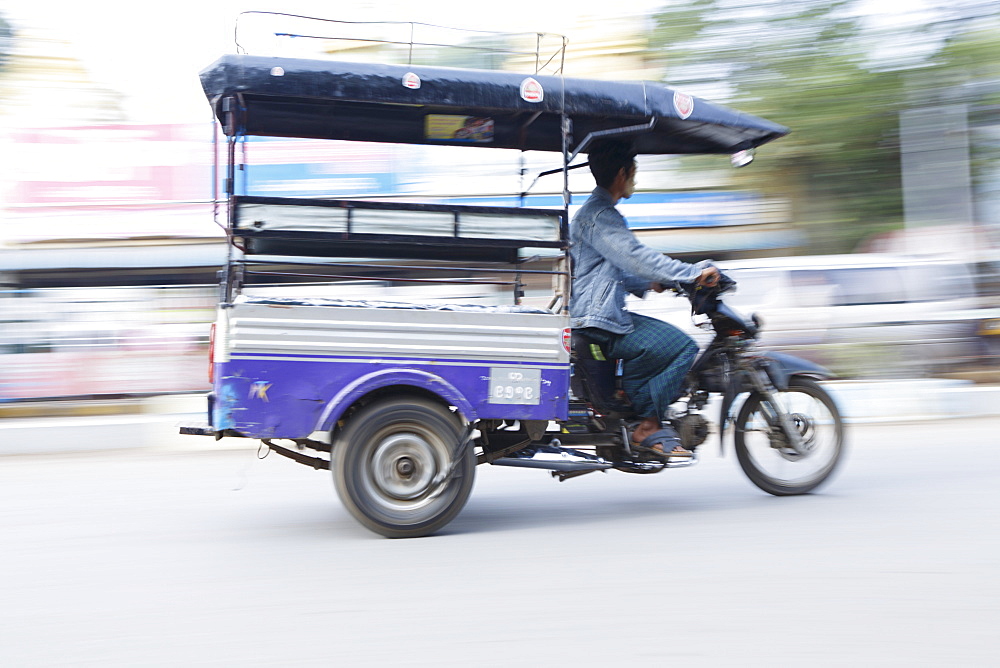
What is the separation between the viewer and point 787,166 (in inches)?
527

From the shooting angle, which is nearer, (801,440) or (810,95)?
(801,440)

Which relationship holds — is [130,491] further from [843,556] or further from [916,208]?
[916,208]

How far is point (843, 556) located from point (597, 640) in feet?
4.59

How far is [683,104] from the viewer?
4445mm

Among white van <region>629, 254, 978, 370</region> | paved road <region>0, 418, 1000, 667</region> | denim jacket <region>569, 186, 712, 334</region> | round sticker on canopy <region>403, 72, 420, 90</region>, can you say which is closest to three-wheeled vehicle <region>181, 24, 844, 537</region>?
round sticker on canopy <region>403, 72, 420, 90</region>

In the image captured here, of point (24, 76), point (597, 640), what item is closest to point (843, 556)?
point (597, 640)

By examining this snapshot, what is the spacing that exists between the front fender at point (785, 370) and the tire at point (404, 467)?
1697 millimetres

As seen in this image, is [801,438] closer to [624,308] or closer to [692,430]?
[692,430]

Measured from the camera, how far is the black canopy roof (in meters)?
3.89

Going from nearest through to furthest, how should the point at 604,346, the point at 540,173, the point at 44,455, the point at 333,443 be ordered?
1. the point at 333,443
2. the point at 604,346
3. the point at 540,173
4. the point at 44,455

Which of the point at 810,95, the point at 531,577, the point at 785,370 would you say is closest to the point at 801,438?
the point at 785,370

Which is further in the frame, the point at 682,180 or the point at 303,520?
the point at 682,180

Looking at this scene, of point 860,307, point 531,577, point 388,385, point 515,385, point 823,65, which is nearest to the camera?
point 531,577

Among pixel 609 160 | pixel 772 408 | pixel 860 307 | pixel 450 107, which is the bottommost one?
pixel 772 408
